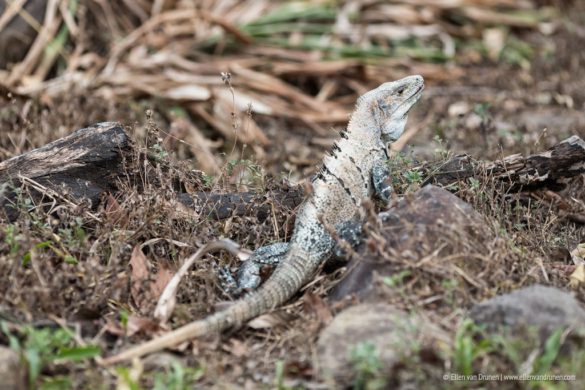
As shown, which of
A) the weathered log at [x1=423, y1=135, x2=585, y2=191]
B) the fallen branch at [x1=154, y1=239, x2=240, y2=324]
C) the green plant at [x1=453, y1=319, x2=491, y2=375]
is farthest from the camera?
the weathered log at [x1=423, y1=135, x2=585, y2=191]

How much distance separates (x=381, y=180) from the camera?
4.66 m

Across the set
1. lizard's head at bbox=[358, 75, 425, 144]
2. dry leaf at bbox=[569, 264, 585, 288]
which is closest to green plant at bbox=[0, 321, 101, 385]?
lizard's head at bbox=[358, 75, 425, 144]

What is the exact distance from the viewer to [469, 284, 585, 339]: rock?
3463 millimetres

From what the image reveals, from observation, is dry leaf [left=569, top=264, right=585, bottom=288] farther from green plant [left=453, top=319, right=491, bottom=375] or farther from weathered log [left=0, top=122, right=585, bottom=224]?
green plant [left=453, top=319, right=491, bottom=375]

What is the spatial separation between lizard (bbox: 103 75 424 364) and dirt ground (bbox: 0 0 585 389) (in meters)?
0.09

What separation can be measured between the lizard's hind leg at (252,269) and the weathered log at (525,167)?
44.6 inches

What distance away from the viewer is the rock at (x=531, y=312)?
11.4ft

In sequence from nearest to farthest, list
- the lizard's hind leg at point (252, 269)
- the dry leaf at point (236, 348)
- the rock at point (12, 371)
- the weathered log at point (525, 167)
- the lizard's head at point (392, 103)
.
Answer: the rock at point (12, 371) → the dry leaf at point (236, 348) → the lizard's hind leg at point (252, 269) → the weathered log at point (525, 167) → the lizard's head at point (392, 103)

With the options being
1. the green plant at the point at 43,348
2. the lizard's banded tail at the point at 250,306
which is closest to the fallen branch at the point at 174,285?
the lizard's banded tail at the point at 250,306

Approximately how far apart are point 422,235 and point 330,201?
0.69 metres

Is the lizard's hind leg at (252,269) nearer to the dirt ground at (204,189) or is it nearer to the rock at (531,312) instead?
the dirt ground at (204,189)

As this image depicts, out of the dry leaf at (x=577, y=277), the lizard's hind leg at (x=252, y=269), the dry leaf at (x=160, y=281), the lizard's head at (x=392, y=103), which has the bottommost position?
the dry leaf at (x=577, y=277)

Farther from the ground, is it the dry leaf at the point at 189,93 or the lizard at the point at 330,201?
the lizard at the point at 330,201

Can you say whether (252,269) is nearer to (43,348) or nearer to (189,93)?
(43,348)
